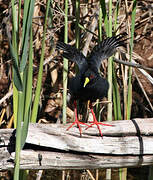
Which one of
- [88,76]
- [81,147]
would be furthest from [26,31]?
[88,76]

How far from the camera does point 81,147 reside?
177cm

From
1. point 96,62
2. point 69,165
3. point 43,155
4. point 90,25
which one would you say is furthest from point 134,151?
point 90,25

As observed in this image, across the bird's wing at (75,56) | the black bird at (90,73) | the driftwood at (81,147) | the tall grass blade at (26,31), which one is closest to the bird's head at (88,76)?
the black bird at (90,73)

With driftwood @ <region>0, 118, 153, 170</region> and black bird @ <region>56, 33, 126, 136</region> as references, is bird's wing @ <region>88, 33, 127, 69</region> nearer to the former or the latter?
black bird @ <region>56, 33, 126, 136</region>

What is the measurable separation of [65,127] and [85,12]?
4.74 ft

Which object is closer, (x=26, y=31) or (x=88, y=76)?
(x=26, y=31)

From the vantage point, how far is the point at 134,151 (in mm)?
1823

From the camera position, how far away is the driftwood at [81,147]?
1716 mm

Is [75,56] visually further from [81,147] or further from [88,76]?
[81,147]

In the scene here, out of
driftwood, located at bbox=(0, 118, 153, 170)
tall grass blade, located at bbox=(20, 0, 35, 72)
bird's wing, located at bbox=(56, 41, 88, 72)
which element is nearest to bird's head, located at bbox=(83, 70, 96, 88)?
bird's wing, located at bbox=(56, 41, 88, 72)

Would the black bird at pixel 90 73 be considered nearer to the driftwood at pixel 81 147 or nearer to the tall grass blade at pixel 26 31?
the driftwood at pixel 81 147

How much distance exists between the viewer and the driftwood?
172cm

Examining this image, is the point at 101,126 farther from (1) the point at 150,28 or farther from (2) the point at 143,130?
(1) the point at 150,28

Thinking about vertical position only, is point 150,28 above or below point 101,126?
above
